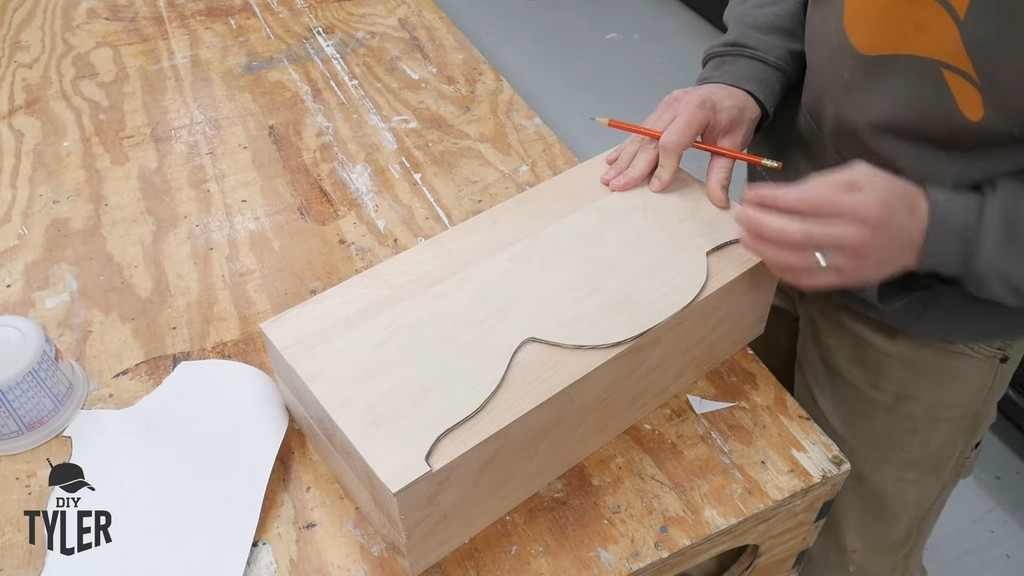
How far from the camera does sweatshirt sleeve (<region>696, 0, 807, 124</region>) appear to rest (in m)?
0.82

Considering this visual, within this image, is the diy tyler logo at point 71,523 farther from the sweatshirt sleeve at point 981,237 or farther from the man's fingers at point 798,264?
the sweatshirt sleeve at point 981,237

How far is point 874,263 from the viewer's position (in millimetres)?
618

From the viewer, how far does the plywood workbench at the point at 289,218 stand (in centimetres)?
65

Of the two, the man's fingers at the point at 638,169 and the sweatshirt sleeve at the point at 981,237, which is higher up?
the sweatshirt sleeve at the point at 981,237

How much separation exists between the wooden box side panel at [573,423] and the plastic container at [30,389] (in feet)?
1.22

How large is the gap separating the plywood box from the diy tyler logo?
0.18 metres

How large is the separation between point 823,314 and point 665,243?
0.27 meters

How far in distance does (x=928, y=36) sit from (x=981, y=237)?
17 centimetres

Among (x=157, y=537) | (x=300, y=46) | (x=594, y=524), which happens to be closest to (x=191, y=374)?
(x=157, y=537)

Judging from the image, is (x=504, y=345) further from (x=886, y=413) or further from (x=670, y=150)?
(x=886, y=413)

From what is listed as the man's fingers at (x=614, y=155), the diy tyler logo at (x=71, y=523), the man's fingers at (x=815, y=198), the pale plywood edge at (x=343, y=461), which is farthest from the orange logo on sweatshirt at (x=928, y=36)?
the diy tyler logo at (x=71, y=523)

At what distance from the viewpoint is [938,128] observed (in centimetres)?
64

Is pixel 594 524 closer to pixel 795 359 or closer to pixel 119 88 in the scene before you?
pixel 795 359

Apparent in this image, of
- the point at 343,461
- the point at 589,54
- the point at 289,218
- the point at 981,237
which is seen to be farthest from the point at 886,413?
the point at 589,54
